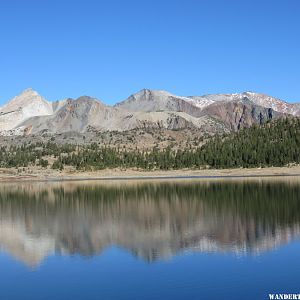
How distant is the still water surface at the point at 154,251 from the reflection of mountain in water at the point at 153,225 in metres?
0.12

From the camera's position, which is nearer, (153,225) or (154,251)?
(154,251)

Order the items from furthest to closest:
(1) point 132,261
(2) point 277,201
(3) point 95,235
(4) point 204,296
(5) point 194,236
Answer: (2) point 277,201, (3) point 95,235, (5) point 194,236, (1) point 132,261, (4) point 204,296

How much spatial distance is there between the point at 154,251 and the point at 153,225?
18.6 meters

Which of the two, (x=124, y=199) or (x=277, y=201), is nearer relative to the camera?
(x=277, y=201)

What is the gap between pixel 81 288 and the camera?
40.6 metres

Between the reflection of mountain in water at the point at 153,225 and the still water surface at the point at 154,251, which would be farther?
the reflection of mountain in water at the point at 153,225

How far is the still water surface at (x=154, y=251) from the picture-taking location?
39.8 metres

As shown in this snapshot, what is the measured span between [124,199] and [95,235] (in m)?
48.0

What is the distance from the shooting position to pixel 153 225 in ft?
237

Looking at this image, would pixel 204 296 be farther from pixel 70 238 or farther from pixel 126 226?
pixel 126 226

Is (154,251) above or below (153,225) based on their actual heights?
below

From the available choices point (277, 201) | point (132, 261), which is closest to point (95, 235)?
point (132, 261)

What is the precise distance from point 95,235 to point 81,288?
83.0 feet

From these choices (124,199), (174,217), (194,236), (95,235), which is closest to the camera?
(194,236)
